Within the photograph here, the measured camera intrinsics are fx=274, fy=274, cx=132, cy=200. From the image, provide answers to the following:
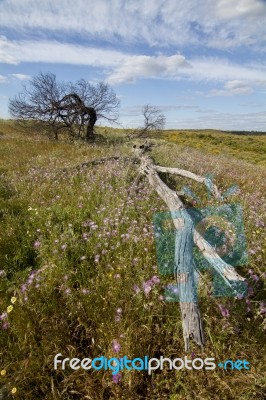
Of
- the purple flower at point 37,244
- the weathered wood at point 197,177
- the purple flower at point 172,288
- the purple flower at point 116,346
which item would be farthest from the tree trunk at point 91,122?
the purple flower at point 116,346

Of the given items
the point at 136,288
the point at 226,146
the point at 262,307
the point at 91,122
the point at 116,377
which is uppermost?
the point at 91,122

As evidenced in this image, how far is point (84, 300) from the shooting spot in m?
2.95

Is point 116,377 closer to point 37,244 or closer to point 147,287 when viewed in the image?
point 147,287

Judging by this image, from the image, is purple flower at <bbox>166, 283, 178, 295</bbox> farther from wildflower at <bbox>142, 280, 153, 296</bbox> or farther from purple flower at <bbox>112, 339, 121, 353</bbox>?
purple flower at <bbox>112, 339, 121, 353</bbox>

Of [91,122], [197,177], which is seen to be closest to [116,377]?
[197,177]

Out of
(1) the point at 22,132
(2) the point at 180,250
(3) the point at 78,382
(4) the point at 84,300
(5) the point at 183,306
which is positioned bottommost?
(3) the point at 78,382

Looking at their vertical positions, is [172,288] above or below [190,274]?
below

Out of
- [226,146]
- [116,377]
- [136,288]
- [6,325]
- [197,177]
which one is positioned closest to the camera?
[116,377]

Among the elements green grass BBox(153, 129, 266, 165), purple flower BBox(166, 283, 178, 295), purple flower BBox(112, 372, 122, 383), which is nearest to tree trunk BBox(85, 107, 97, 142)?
green grass BBox(153, 129, 266, 165)

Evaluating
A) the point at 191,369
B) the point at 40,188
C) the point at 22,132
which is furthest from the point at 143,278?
the point at 22,132

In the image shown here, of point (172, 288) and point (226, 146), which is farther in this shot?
point (226, 146)

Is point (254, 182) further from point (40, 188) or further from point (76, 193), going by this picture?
point (40, 188)

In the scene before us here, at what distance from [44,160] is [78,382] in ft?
28.6

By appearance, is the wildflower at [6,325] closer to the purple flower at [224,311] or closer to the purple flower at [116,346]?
the purple flower at [116,346]
